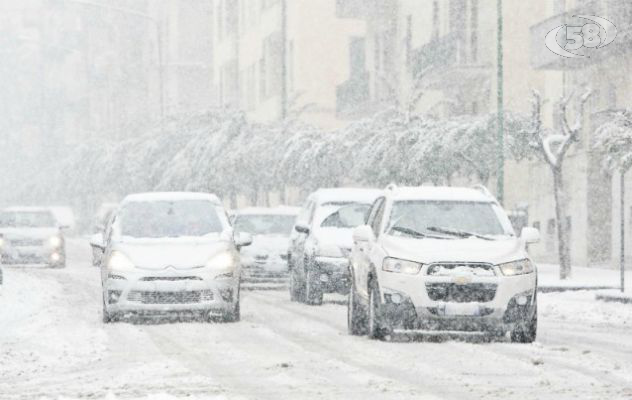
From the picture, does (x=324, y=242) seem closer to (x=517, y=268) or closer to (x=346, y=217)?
(x=346, y=217)

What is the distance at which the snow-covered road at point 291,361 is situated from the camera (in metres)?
12.5

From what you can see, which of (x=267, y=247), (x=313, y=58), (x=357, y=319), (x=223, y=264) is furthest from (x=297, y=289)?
(x=313, y=58)

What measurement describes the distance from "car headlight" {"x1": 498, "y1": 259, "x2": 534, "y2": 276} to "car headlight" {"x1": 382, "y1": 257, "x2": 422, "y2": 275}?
83 cm

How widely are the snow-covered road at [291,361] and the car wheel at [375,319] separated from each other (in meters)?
0.23

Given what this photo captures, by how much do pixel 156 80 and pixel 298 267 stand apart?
77.3m

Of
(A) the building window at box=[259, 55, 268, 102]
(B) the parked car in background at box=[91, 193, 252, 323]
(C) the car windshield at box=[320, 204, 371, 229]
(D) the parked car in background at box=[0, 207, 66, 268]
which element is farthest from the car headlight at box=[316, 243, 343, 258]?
(A) the building window at box=[259, 55, 268, 102]

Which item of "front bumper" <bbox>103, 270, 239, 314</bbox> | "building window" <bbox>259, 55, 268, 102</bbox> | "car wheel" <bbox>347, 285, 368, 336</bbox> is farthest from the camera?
"building window" <bbox>259, 55, 268, 102</bbox>

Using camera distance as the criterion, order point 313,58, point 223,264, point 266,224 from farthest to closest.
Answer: point 313,58
point 266,224
point 223,264

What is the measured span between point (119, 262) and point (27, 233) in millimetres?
22308

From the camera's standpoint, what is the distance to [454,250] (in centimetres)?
1748

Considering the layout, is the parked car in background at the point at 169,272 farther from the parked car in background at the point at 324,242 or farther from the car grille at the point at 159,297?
the parked car in background at the point at 324,242

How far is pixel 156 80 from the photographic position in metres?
103

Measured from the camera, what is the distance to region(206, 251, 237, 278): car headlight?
20766 millimetres

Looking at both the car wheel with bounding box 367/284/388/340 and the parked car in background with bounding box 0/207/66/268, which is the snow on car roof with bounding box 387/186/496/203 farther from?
the parked car in background with bounding box 0/207/66/268
